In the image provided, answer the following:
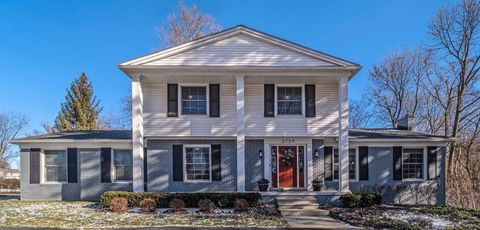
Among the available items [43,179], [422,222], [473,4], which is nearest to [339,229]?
[422,222]

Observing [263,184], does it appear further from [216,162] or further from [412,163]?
[412,163]

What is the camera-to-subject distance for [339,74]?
551 inches

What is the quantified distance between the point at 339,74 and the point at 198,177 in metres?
7.67

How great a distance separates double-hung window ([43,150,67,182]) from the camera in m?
14.9

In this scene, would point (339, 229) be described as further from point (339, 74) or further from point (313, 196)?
point (339, 74)

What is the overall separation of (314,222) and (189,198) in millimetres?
5061

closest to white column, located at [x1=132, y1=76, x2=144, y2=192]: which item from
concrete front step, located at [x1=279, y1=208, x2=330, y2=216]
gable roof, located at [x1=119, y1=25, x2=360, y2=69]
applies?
gable roof, located at [x1=119, y1=25, x2=360, y2=69]

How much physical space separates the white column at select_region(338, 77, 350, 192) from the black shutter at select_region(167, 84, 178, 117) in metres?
7.13

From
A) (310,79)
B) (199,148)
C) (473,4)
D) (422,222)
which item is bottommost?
(422,222)

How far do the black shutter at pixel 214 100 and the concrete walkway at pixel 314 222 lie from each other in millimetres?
5700

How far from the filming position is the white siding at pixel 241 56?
1407cm

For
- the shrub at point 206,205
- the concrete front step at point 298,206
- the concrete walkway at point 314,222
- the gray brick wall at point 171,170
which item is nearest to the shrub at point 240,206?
the shrub at point 206,205

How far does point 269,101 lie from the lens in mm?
14781

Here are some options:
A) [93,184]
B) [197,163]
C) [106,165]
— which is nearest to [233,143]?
[197,163]
